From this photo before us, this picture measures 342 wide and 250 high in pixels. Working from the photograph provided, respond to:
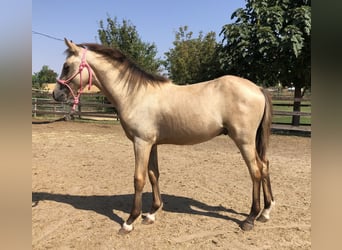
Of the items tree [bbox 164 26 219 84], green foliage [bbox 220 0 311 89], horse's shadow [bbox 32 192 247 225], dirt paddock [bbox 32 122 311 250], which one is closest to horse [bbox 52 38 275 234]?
dirt paddock [bbox 32 122 311 250]

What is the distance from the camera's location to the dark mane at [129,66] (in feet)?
11.6

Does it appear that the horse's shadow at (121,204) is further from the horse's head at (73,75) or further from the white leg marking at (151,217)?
the horse's head at (73,75)

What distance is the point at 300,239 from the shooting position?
10.0ft

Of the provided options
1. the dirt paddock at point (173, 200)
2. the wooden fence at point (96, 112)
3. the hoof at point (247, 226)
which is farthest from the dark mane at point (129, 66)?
the wooden fence at point (96, 112)

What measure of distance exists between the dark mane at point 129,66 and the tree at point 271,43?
645 cm

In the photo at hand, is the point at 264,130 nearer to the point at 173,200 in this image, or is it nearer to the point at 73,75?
the point at 173,200

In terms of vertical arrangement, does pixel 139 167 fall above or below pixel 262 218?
above

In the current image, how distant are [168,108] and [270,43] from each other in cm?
766

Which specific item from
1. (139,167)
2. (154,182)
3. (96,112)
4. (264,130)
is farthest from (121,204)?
(96,112)

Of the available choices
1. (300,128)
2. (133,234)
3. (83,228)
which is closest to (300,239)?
(133,234)

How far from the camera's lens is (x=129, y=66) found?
11.8 feet

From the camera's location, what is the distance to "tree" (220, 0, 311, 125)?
9320 millimetres

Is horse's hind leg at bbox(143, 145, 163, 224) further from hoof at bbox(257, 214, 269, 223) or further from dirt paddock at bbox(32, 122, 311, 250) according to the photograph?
hoof at bbox(257, 214, 269, 223)

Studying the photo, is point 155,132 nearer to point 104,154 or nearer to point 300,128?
point 104,154
